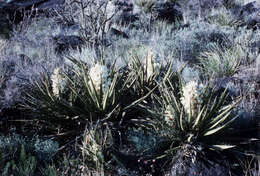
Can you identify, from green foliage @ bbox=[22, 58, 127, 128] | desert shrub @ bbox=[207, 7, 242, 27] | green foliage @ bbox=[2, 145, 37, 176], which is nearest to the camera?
green foliage @ bbox=[2, 145, 37, 176]

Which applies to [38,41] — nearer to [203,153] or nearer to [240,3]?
[203,153]

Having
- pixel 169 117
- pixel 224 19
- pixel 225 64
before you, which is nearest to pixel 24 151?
pixel 169 117

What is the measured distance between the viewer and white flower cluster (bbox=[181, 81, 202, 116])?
3391mm

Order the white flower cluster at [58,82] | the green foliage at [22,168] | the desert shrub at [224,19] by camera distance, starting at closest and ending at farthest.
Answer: the green foliage at [22,168], the white flower cluster at [58,82], the desert shrub at [224,19]

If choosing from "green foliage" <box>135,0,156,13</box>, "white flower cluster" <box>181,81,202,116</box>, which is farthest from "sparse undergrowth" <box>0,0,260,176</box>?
"green foliage" <box>135,0,156,13</box>

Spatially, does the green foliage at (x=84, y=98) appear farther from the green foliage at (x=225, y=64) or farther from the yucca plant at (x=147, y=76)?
the green foliage at (x=225, y=64)

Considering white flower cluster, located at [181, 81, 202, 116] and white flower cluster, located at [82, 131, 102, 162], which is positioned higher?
white flower cluster, located at [181, 81, 202, 116]

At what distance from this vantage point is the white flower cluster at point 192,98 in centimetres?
339

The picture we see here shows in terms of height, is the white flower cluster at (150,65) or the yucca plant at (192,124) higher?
the white flower cluster at (150,65)

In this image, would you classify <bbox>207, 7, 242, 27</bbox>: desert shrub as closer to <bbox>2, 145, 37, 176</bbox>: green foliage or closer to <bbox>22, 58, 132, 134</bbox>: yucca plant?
<bbox>22, 58, 132, 134</bbox>: yucca plant

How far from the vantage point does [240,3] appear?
41.5ft

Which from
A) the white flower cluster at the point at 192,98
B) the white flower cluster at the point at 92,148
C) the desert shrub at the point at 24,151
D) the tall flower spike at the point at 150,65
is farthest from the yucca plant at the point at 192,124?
the desert shrub at the point at 24,151

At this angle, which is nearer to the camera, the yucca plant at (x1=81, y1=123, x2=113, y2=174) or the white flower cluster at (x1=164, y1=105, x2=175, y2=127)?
the yucca plant at (x1=81, y1=123, x2=113, y2=174)

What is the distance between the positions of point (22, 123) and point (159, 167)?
2267 mm
